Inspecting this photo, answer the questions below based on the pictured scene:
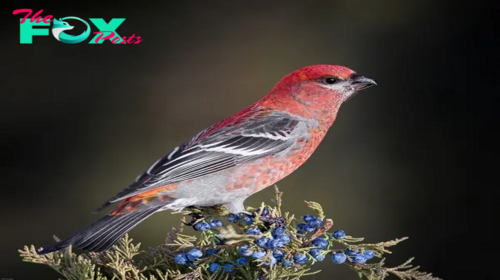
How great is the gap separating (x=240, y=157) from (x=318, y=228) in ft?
2.41

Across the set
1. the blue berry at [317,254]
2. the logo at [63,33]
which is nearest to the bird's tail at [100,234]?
the blue berry at [317,254]

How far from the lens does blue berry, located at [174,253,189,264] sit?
1865mm

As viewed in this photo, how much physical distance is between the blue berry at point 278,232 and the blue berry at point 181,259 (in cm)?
27

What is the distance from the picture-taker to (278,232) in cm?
187

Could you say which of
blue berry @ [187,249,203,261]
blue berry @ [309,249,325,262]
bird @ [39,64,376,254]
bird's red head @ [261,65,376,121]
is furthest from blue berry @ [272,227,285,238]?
bird's red head @ [261,65,376,121]

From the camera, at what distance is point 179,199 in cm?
240

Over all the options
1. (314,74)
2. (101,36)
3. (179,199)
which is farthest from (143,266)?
(101,36)

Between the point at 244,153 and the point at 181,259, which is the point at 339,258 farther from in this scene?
the point at 244,153

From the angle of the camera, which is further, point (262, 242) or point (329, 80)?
point (329, 80)

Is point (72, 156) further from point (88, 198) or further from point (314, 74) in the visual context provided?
point (314, 74)

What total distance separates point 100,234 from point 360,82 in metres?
1.23

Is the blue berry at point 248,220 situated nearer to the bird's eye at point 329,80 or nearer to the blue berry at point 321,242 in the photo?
the blue berry at point 321,242

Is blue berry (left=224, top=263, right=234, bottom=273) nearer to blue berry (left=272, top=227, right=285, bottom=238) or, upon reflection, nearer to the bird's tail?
blue berry (left=272, top=227, right=285, bottom=238)

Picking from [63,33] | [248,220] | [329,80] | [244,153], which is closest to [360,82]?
[329,80]
